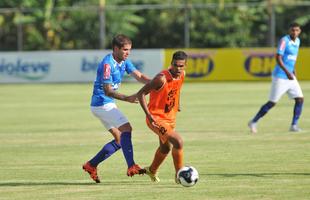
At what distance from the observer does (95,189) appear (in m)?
10.5

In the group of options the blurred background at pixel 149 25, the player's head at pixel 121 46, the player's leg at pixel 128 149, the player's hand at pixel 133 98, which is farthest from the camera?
the blurred background at pixel 149 25

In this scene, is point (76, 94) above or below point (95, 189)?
below

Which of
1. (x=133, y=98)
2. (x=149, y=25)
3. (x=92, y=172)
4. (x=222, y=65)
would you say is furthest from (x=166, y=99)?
(x=149, y=25)

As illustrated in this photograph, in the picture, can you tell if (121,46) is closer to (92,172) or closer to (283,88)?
(92,172)

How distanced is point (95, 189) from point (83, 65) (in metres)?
27.1

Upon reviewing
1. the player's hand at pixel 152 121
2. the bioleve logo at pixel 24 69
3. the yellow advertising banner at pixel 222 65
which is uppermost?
the player's hand at pixel 152 121

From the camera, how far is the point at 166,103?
10.5 metres

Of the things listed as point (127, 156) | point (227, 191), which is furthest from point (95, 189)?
point (227, 191)

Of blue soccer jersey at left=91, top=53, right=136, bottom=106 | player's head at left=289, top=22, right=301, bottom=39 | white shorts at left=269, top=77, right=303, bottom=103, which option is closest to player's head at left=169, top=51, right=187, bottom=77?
blue soccer jersey at left=91, top=53, right=136, bottom=106

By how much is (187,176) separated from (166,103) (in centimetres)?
98

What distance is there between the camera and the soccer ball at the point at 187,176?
10.1m

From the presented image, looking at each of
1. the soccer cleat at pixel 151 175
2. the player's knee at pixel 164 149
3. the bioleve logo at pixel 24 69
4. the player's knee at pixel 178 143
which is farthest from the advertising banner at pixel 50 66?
the player's knee at pixel 178 143

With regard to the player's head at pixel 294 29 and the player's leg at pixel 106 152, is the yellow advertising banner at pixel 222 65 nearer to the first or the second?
the player's head at pixel 294 29

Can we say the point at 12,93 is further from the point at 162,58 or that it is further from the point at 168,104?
the point at 168,104
